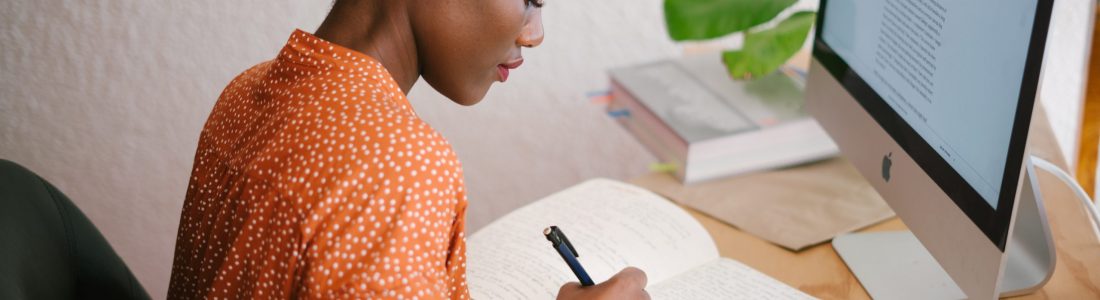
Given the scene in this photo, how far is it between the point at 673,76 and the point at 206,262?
2.27 feet

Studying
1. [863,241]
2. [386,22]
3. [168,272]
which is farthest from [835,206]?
[168,272]

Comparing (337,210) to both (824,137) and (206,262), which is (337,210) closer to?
(206,262)

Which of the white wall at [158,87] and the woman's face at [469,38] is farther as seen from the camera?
the white wall at [158,87]

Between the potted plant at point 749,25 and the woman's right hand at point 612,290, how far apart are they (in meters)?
0.43

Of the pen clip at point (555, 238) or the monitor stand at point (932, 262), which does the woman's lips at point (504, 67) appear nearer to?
the pen clip at point (555, 238)

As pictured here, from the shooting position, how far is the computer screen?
727 millimetres

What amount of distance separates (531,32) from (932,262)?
0.48 meters

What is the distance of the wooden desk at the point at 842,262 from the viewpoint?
3.17 feet

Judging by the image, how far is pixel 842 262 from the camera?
1.02 metres

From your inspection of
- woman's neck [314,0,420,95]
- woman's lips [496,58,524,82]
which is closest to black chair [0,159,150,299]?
woman's neck [314,0,420,95]

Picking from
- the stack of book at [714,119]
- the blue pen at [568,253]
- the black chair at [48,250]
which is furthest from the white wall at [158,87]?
the blue pen at [568,253]

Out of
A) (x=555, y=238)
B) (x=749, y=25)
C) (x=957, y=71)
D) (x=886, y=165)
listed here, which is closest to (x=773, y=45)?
(x=749, y=25)

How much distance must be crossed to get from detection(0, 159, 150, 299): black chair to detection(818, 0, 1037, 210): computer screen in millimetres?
691

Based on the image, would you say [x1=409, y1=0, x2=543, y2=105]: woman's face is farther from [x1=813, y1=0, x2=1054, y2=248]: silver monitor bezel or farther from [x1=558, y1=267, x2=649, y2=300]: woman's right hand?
[x1=813, y1=0, x2=1054, y2=248]: silver monitor bezel
